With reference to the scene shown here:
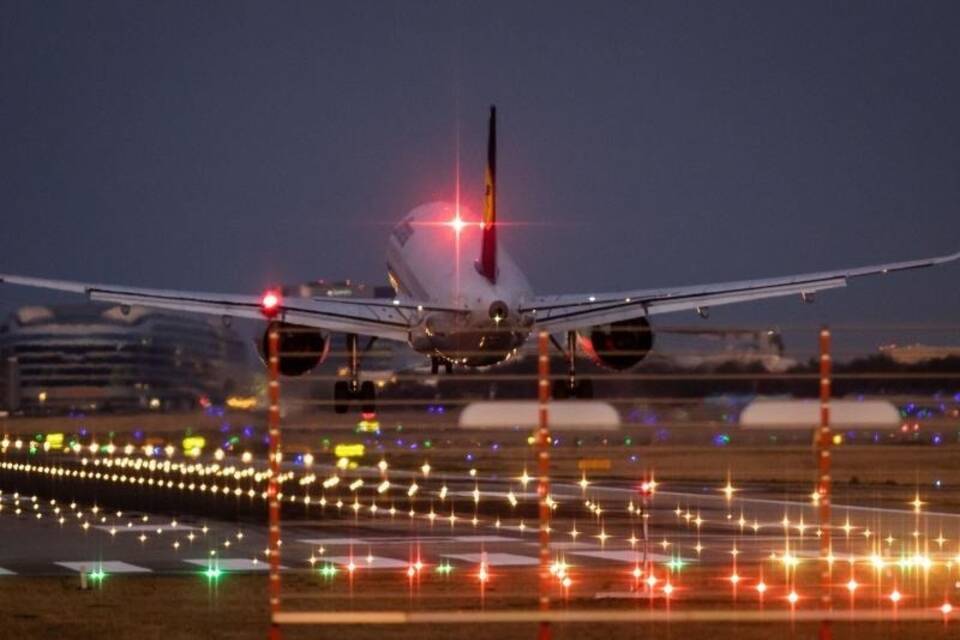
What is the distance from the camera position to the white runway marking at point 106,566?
76.6 feet

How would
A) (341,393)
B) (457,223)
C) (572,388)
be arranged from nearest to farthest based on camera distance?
(341,393)
(572,388)
(457,223)

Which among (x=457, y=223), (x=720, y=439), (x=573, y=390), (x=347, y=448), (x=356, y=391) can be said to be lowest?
(x=720, y=439)

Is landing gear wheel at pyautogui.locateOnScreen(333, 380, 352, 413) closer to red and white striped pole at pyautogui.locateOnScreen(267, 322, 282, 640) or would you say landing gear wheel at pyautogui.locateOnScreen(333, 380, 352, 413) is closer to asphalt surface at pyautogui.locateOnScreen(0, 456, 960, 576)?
asphalt surface at pyautogui.locateOnScreen(0, 456, 960, 576)

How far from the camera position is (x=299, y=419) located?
23562 millimetres

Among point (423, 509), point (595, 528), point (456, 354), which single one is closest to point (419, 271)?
point (456, 354)

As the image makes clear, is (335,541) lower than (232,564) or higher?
higher

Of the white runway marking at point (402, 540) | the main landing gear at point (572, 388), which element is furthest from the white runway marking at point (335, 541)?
the main landing gear at point (572, 388)

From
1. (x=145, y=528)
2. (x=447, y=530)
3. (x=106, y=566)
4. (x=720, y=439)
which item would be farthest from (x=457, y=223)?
(x=720, y=439)

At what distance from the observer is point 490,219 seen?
179 ft

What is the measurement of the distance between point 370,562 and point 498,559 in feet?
4.94

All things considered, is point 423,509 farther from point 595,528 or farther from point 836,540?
point 836,540

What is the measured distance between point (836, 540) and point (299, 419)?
7904 mm

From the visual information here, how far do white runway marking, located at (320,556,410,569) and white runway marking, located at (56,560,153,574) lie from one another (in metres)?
2.17

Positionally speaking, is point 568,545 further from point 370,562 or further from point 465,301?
point 465,301
